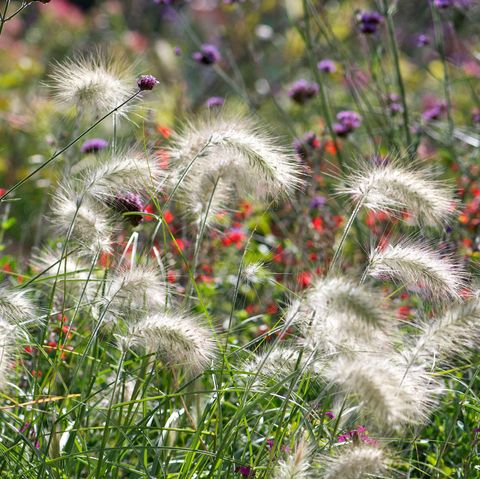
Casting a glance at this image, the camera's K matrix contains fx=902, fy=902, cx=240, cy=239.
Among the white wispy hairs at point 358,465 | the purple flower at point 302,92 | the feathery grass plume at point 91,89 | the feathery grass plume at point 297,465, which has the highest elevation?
the purple flower at point 302,92

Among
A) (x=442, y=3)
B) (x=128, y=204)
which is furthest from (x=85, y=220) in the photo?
(x=442, y=3)

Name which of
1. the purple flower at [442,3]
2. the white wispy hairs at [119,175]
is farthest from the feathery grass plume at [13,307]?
the purple flower at [442,3]

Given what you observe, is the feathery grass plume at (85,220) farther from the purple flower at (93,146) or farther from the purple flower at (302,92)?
the purple flower at (302,92)

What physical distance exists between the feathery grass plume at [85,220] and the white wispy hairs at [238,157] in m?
0.26

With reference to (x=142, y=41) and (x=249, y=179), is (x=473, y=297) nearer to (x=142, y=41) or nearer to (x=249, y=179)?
(x=249, y=179)

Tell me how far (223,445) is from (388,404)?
49 cm

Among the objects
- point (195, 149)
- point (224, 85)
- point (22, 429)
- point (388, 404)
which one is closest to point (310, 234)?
point (195, 149)

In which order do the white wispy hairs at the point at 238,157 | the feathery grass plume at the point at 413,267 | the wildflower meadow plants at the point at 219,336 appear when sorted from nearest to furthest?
the wildflower meadow plants at the point at 219,336 < the feathery grass plume at the point at 413,267 < the white wispy hairs at the point at 238,157

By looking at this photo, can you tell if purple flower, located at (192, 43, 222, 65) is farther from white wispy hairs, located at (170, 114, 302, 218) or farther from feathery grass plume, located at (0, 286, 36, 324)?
feathery grass plume, located at (0, 286, 36, 324)

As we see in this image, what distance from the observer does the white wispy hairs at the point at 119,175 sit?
2350 mm

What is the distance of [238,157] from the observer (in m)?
2.41

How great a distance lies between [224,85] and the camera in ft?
31.8

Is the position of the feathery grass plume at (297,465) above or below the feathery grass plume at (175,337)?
below

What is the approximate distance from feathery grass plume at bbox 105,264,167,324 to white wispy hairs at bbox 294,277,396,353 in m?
0.39
